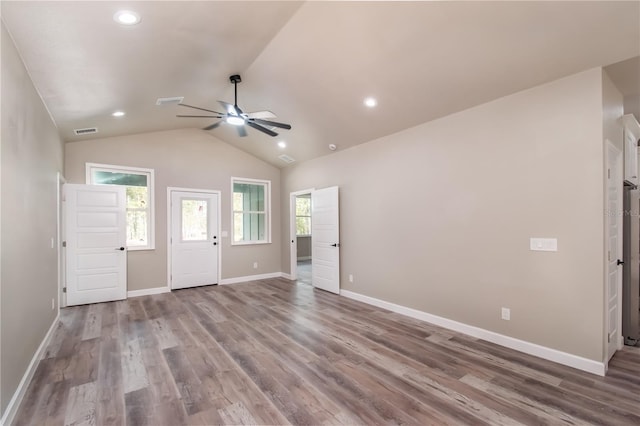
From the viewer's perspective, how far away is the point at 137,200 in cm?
601

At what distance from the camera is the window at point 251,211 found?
7.25 m

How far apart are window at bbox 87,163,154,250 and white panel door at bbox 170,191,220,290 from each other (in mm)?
431

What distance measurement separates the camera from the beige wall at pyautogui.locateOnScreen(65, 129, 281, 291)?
568 centimetres

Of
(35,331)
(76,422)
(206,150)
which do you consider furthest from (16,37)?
(206,150)

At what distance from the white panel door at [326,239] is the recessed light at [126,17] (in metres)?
3.98

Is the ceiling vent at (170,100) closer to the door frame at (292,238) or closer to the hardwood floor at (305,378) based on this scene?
the hardwood floor at (305,378)

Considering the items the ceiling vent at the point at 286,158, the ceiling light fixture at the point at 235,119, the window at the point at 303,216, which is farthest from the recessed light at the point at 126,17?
the window at the point at 303,216

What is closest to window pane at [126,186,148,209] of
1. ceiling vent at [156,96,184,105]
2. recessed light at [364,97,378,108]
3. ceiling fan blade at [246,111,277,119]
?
ceiling vent at [156,96,184,105]

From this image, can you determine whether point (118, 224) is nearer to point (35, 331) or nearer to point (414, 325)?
point (35, 331)

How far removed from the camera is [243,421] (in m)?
2.18

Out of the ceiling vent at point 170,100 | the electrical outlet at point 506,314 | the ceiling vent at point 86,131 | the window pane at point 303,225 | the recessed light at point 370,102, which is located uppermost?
the ceiling vent at point 170,100

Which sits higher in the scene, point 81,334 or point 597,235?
point 597,235

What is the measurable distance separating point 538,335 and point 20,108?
17.2 ft

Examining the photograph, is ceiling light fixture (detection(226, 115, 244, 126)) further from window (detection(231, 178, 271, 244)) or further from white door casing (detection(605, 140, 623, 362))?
white door casing (detection(605, 140, 623, 362))
